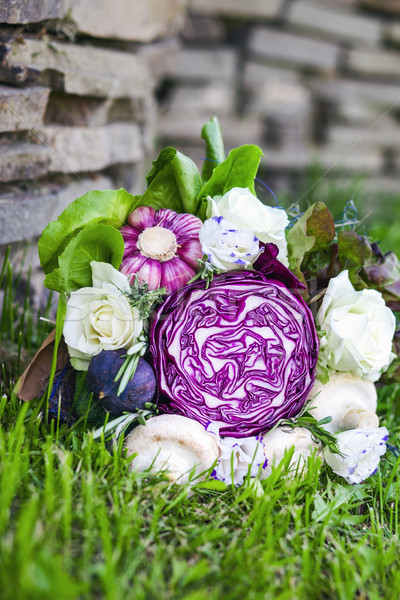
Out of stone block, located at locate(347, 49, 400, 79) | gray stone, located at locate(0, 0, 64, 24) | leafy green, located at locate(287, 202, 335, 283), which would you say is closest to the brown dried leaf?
leafy green, located at locate(287, 202, 335, 283)

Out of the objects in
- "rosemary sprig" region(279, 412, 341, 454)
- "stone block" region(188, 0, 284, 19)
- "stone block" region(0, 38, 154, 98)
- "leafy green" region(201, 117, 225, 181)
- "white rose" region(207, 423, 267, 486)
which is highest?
"stone block" region(188, 0, 284, 19)

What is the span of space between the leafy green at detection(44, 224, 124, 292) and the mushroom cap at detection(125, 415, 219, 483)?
0.29 metres

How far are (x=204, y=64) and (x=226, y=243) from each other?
6.34 feet

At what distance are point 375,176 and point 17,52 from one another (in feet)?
7.49

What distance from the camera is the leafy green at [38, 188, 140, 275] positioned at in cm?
104

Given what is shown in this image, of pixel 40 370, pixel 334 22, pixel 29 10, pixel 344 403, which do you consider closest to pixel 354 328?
pixel 344 403

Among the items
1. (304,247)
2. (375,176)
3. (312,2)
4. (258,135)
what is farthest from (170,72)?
(304,247)

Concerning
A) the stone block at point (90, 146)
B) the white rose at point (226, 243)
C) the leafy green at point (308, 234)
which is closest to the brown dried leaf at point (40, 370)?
the white rose at point (226, 243)

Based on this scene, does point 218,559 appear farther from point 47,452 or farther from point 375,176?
point 375,176

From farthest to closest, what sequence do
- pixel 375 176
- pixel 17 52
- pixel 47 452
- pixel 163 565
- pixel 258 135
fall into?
1. pixel 375 176
2. pixel 258 135
3. pixel 17 52
4. pixel 47 452
5. pixel 163 565

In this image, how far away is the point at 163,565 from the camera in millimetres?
788

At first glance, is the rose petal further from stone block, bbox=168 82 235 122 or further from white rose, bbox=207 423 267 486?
stone block, bbox=168 82 235 122

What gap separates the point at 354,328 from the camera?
3.59ft

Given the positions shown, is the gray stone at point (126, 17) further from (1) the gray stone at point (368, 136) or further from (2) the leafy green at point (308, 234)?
(1) the gray stone at point (368, 136)
